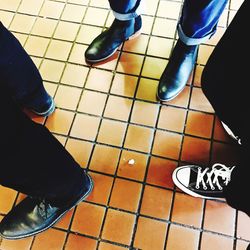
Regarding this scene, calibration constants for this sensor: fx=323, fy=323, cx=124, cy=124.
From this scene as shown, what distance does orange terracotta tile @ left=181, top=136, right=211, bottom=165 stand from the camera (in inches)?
51.2

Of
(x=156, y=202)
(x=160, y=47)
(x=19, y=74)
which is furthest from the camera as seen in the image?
(x=160, y=47)

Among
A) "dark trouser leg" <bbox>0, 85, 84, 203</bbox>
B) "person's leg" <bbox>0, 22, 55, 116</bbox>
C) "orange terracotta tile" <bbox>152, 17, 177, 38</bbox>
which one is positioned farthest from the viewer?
"orange terracotta tile" <bbox>152, 17, 177, 38</bbox>

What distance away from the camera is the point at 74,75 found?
1498mm

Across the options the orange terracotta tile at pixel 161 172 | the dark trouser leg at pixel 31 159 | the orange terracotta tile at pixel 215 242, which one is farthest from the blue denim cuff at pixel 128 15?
the orange terracotta tile at pixel 215 242

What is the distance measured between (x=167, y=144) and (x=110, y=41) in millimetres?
555

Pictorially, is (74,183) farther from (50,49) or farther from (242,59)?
(50,49)

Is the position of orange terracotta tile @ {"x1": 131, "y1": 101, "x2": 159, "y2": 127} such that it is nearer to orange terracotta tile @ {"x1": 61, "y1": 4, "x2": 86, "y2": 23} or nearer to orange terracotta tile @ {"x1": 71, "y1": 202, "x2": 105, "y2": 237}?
orange terracotta tile @ {"x1": 71, "y1": 202, "x2": 105, "y2": 237}

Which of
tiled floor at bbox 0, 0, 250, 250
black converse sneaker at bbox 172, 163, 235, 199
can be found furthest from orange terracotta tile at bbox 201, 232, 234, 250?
black converse sneaker at bbox 172, 163, 235, 199

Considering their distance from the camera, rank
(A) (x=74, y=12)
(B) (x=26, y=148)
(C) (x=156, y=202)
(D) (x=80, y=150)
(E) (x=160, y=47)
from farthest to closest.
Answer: (A) (x=74, y=12) → (E) (x=160, y=47) → (D) (x=80, y=150) → (C) (x=156, y=202) → (B) (x=26, y=148)

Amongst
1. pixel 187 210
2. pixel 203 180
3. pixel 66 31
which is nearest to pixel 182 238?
pixel 187 210

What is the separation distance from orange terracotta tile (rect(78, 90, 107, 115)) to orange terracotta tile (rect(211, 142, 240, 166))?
0.51 m

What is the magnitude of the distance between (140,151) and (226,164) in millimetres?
345

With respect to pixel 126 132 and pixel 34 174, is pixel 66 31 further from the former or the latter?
pixel 34 174

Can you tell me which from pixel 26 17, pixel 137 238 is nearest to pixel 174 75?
pixel 137 238
